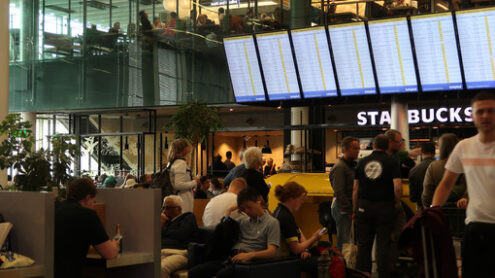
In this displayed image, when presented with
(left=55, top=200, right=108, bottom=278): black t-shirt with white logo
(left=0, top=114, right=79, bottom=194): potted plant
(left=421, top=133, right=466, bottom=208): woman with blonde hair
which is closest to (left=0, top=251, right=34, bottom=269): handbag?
(left=55, top=200, right=108, bottom=278): black t-shirt with white logo

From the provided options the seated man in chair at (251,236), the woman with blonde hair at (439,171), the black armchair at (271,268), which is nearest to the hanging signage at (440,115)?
the woman with blonde hair at (439,171)

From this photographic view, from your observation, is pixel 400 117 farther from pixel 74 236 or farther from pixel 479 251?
pixel 479 251

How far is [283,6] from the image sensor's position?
1645 centimetres

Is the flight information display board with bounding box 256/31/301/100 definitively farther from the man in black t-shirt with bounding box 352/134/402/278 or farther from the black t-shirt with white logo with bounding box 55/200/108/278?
the black t-shirt with white logo with bounding box 55/200/108/278

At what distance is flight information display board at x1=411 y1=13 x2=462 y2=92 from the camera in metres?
11.3

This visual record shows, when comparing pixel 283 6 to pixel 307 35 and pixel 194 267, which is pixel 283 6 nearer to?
pixel 307 35

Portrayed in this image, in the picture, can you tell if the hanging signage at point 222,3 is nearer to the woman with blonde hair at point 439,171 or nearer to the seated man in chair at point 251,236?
the woman with blonde hair at point 439,171

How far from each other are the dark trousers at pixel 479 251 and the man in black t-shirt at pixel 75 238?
2.41 meters

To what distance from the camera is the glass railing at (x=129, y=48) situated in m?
16.9

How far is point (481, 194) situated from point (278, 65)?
29.6ft

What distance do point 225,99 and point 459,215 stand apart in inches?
397

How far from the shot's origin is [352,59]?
1223 centimetres

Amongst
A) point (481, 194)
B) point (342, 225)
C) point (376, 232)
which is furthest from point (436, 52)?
point (481, 194)

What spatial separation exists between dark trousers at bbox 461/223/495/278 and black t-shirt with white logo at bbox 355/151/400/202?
3000 mm
